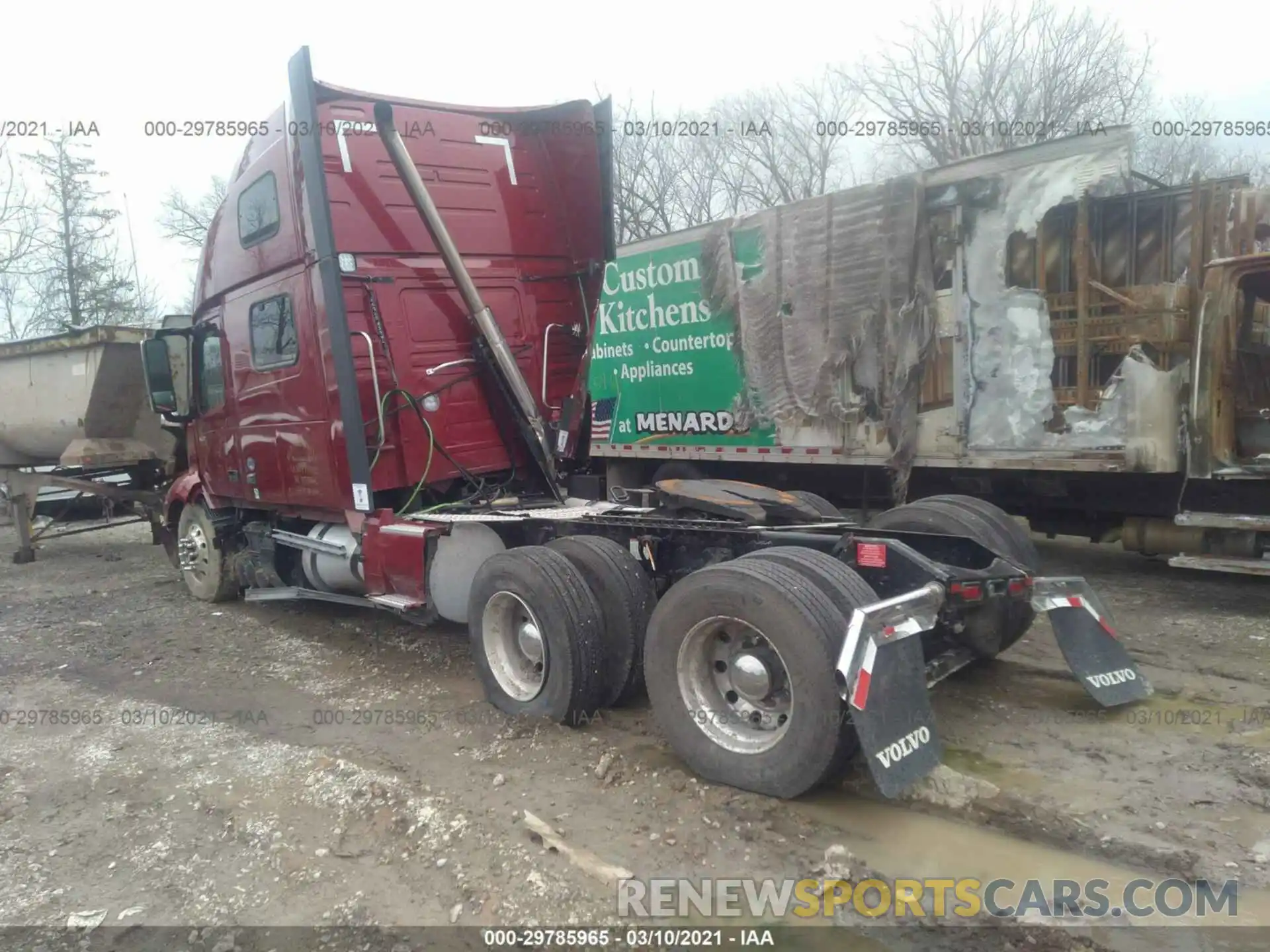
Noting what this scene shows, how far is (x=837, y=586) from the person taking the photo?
11.8 feet

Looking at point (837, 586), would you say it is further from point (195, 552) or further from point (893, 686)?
point (195, 552)

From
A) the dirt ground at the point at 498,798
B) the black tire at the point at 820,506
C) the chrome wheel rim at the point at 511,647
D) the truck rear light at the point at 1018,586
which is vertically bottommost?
the dirt ground at the point at 498,798

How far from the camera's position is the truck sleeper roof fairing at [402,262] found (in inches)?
232

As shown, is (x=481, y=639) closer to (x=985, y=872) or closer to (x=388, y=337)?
(x=388, y=337)

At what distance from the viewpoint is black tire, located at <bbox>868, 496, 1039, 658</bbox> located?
451cm

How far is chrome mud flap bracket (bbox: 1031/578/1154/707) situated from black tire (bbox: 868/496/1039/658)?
17 cm

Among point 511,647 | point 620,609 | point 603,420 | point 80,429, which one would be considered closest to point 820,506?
point 620,609

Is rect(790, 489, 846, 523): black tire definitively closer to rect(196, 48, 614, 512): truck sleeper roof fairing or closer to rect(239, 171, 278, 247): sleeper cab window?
rect(196, 48, 614, 512): truck sleeper roof fairing

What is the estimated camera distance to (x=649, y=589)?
4582 mm

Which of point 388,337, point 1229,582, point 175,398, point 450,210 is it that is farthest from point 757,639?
point 175,398

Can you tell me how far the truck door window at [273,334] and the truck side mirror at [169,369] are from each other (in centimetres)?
134

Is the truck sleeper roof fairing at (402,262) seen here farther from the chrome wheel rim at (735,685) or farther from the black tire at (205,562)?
the chrome wheel rim at (735,685)

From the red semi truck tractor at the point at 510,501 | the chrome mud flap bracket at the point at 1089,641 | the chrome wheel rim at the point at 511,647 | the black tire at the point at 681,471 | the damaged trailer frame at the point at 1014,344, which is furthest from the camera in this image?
the black tire at the point at 681,471

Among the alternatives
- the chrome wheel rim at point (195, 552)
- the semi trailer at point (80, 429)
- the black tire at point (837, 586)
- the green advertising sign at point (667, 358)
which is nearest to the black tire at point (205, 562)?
the chrome wheel rim at point (195, 552)
